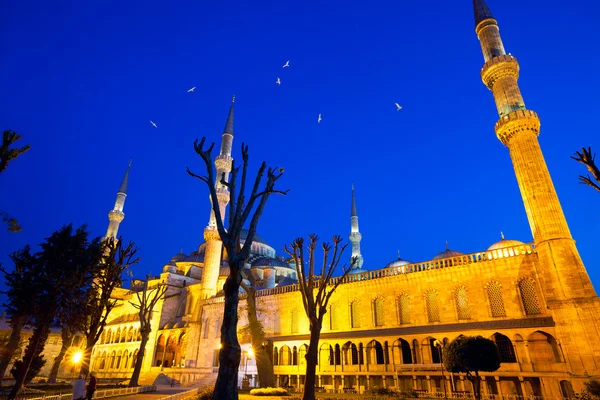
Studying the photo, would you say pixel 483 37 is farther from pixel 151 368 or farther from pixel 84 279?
pixel 151 368

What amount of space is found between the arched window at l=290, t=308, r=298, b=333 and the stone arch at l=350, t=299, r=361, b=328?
5.74 m

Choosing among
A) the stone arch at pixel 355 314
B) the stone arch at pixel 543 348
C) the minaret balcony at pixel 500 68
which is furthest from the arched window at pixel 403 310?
the minaret balcony at pixel 500 68

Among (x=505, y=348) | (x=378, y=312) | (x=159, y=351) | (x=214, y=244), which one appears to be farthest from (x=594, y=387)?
(x=159, y=351)

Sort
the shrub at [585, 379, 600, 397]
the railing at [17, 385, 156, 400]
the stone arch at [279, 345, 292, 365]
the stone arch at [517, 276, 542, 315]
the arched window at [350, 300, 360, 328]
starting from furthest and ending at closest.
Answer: the stone arch at [279, 345, 292, 365] → the arched window at [350, 300, 360, 328] → the stone arch at [517, 276, 542, 315] → the railing at [17, 385, 156, 400] → the shrub at [585, 379, 600, 397]

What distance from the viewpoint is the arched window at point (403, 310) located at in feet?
89.0

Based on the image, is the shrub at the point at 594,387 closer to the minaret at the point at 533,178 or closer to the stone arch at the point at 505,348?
the minaret at the point at 533,178

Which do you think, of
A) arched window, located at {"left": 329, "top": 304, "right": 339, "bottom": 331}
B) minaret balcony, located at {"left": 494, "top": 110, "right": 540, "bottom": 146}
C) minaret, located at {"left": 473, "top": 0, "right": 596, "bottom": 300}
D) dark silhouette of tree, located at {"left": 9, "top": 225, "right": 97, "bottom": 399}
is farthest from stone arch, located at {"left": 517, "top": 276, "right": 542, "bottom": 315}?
dark silhouette of tree, located at {"left": 9, "top": 225, "right": 97, "bottom": 399}

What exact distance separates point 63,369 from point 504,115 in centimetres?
6238

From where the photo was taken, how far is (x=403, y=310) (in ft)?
90.3

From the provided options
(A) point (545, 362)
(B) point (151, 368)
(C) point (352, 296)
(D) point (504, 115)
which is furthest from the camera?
(B) point (151, 368)

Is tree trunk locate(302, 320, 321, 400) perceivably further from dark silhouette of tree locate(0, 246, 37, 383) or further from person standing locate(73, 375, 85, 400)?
dark silhouette of tree locate(0, 246, 37, 383)

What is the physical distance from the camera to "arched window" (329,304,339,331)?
30.6 m

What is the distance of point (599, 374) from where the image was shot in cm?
1762

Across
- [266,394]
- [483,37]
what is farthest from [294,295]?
[483,37]
